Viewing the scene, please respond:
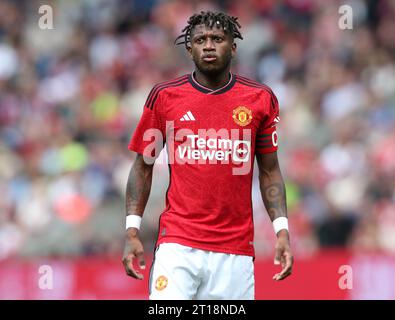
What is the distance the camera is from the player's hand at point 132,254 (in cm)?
609

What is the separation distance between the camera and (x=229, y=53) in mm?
6363

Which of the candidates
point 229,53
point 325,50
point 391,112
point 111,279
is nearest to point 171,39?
point 325,50

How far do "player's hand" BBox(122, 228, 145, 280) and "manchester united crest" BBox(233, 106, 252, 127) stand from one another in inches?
36.0

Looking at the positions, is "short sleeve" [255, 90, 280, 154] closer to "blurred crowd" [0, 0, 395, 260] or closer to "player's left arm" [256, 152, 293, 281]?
"player's left arm" [256, 152, 293, 281]

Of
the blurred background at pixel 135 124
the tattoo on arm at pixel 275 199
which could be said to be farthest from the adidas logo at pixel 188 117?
the blurred background at pixel 135 124

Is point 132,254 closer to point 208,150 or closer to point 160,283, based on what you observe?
point 160,283

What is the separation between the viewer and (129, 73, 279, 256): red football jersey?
6219 millimetres

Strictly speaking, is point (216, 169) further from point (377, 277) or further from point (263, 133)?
point (377, 277)

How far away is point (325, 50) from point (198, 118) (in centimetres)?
788

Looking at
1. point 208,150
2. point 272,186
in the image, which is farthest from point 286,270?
point 208,150

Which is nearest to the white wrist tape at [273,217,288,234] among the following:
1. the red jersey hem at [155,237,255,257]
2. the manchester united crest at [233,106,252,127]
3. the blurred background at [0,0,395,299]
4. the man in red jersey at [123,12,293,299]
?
the man in red jersey at [123,12,293,299]

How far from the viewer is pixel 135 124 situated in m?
13.2

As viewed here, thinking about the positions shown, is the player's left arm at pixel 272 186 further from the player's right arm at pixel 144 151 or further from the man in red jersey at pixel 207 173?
the player's right arm at pixel 144 151

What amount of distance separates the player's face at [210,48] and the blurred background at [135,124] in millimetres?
4201
